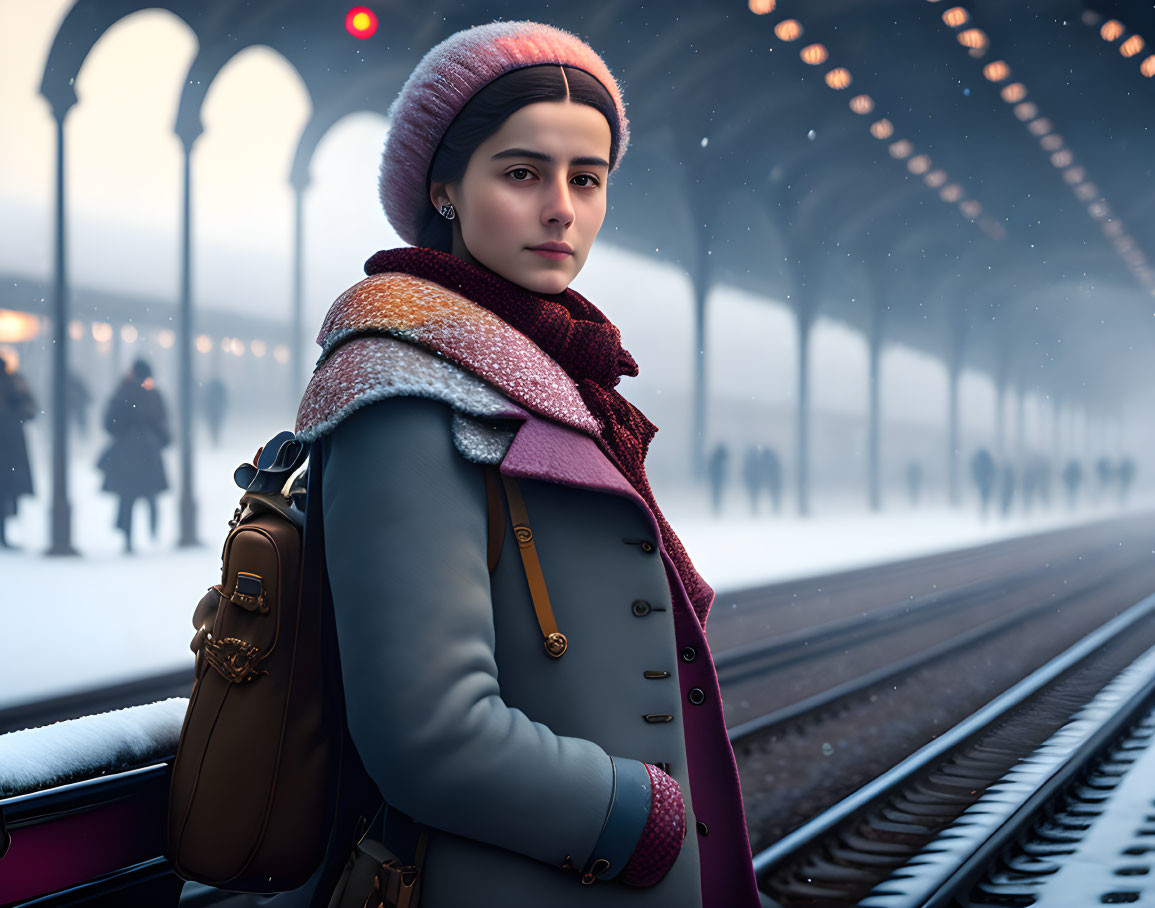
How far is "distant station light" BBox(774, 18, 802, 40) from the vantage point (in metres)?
12.6

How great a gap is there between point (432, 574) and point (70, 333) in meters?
10.0

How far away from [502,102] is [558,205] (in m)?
0.14

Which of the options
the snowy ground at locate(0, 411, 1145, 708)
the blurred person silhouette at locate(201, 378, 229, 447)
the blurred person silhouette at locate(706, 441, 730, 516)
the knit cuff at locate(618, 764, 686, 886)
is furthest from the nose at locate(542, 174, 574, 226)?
the blurred person silhouette at locate(706, 441, 730, 516)

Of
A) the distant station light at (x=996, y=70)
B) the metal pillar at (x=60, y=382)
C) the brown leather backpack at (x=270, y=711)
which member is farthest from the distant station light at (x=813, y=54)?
the brown leather backpack at (x=270, y=711)

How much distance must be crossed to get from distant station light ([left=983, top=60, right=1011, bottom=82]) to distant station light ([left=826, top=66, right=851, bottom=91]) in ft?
6.70

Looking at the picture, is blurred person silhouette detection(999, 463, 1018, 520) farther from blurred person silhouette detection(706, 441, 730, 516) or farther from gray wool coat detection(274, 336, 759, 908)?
gray wool coat detection(274, 336, 759, 908)

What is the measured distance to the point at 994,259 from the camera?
23.1 metres

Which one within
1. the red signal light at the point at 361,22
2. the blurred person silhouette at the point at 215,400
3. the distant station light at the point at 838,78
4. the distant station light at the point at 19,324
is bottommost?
the blurred person silhouette at the point at 215,400

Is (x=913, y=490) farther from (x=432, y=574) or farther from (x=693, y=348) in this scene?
(x=432, y=574)

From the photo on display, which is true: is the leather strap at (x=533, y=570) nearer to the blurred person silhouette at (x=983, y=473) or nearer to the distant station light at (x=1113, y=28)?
the distant station light at (x=1113, y=28)

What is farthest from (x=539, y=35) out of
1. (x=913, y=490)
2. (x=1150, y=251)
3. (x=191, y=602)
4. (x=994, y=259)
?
(x=913, y=490)

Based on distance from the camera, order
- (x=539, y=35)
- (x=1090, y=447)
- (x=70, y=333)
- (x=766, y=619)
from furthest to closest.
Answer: (x=1090, y=447), (x=766, y=619), (x=70, y=333), (x=539, y=35)

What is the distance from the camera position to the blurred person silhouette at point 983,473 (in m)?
23.8

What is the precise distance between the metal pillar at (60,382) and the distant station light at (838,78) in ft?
35.9
